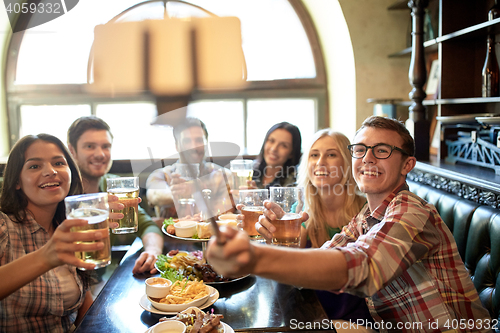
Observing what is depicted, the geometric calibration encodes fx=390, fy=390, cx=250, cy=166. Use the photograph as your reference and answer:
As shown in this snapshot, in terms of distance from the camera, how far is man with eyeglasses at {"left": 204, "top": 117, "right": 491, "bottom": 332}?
0.88 meters

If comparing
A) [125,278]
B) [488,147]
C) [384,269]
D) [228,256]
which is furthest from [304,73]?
[228,256]

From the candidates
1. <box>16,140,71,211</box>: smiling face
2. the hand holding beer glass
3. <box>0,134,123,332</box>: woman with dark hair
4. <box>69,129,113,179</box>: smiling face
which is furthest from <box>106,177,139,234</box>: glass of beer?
<box>69,129,113,179</box>: smiling face

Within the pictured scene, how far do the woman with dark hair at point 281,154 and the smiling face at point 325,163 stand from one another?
87 cm

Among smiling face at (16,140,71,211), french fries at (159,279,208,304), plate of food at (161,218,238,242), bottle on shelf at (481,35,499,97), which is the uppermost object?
bottle on shelf at (481,35,499,97)

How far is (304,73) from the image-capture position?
443 cm

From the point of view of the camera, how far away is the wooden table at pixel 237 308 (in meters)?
1.27

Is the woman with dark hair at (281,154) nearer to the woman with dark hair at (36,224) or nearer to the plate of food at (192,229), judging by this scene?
the plate of food at (192,229)

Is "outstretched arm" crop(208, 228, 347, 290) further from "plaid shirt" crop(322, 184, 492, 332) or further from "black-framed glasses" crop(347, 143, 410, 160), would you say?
"black-framed glasses" crop(347, 143, 410, 160)

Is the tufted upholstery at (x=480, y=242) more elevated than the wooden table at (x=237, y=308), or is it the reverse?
the tufted upholstery at (x=480, y=242)

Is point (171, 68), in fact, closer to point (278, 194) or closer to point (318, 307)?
point (278, 194)

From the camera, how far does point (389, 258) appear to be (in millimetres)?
1062

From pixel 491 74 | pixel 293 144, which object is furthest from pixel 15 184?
pixel 491 74

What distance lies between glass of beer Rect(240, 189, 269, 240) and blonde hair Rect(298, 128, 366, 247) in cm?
62

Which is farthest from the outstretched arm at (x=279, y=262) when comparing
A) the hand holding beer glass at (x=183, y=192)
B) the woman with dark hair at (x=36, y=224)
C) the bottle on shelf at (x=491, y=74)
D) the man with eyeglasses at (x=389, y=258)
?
the bottle on shelf at (x=491, y=74)
